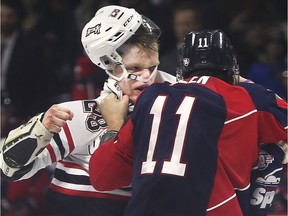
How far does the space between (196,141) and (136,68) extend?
1.45ft

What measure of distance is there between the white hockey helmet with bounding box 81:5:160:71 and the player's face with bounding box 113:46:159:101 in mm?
30

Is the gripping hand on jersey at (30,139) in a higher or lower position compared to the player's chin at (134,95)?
Result: lower

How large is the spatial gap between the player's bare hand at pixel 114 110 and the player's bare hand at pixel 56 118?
4.8 inches

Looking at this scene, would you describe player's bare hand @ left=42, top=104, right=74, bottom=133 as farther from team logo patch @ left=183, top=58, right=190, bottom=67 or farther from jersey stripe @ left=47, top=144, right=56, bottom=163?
team logo patch @ left=183, top=58, right=190, bottom=67

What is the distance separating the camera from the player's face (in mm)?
2605

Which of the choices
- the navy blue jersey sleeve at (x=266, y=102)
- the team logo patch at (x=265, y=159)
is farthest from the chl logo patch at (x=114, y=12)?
the team logo patch at (x=265, y=159)

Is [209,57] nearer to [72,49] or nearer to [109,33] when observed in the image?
[109,33]

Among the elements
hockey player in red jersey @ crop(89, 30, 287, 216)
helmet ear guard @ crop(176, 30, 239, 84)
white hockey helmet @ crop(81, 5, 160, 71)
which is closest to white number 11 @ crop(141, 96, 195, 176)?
hockey player in red jersey @ crop(89, 30, 287, 216)

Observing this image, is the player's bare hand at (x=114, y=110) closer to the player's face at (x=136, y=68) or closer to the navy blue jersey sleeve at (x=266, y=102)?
the player's face at (x=136, y=68)

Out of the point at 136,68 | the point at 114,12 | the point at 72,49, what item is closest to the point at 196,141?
the point at 136,68

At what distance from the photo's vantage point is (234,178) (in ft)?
7.66

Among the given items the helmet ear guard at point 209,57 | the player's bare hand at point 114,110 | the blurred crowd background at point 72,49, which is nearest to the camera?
the helmet ear guard at point 209,57

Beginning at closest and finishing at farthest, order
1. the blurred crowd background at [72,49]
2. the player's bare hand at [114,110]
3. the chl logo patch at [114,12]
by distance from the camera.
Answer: the player's bare hand at [114,110]
the chl logo patch at [114,12]
the blurred crowd background at [72,49]

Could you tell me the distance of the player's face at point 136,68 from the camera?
2.61 meters
